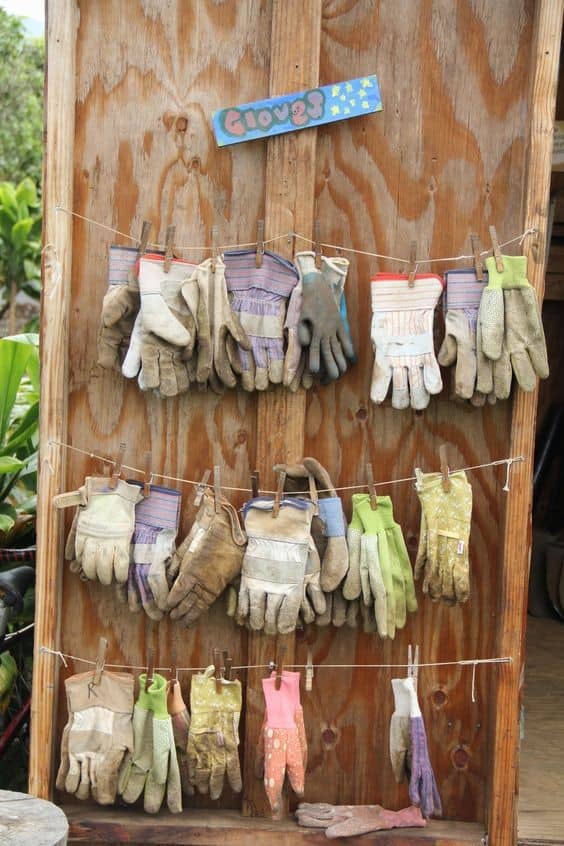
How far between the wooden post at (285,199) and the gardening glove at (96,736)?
0.40 metres

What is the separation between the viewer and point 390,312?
317 centimetres

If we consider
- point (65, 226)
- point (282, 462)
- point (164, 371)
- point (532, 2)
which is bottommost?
point (282, 462)

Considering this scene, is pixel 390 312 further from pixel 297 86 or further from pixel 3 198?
pixel 3 198

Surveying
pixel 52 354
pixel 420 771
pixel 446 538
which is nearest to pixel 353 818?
pixel 420 771

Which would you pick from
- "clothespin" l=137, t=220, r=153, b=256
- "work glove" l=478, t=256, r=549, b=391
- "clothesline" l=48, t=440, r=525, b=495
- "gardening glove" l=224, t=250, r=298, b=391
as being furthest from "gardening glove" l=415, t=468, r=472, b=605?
"clothespin" l=137, t=220, r=153, b=256

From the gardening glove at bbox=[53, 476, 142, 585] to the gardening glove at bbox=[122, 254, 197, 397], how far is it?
350mm

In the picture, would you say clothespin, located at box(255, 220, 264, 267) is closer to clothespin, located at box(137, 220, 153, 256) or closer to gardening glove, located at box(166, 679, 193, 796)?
clothespin, located at box(137, 220, 153, 256)

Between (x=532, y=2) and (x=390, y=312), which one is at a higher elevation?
(x=532, y=2)

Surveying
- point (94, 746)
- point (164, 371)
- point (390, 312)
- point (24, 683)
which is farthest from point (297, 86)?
point (24, 683)

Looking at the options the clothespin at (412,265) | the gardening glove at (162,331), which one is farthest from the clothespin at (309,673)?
the clothespin at (412,265)

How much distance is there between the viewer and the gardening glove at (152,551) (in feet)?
10.6

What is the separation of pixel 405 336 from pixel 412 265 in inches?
9.2

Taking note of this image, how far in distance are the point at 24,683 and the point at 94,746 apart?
1.27 metres

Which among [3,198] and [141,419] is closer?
[141,419]
